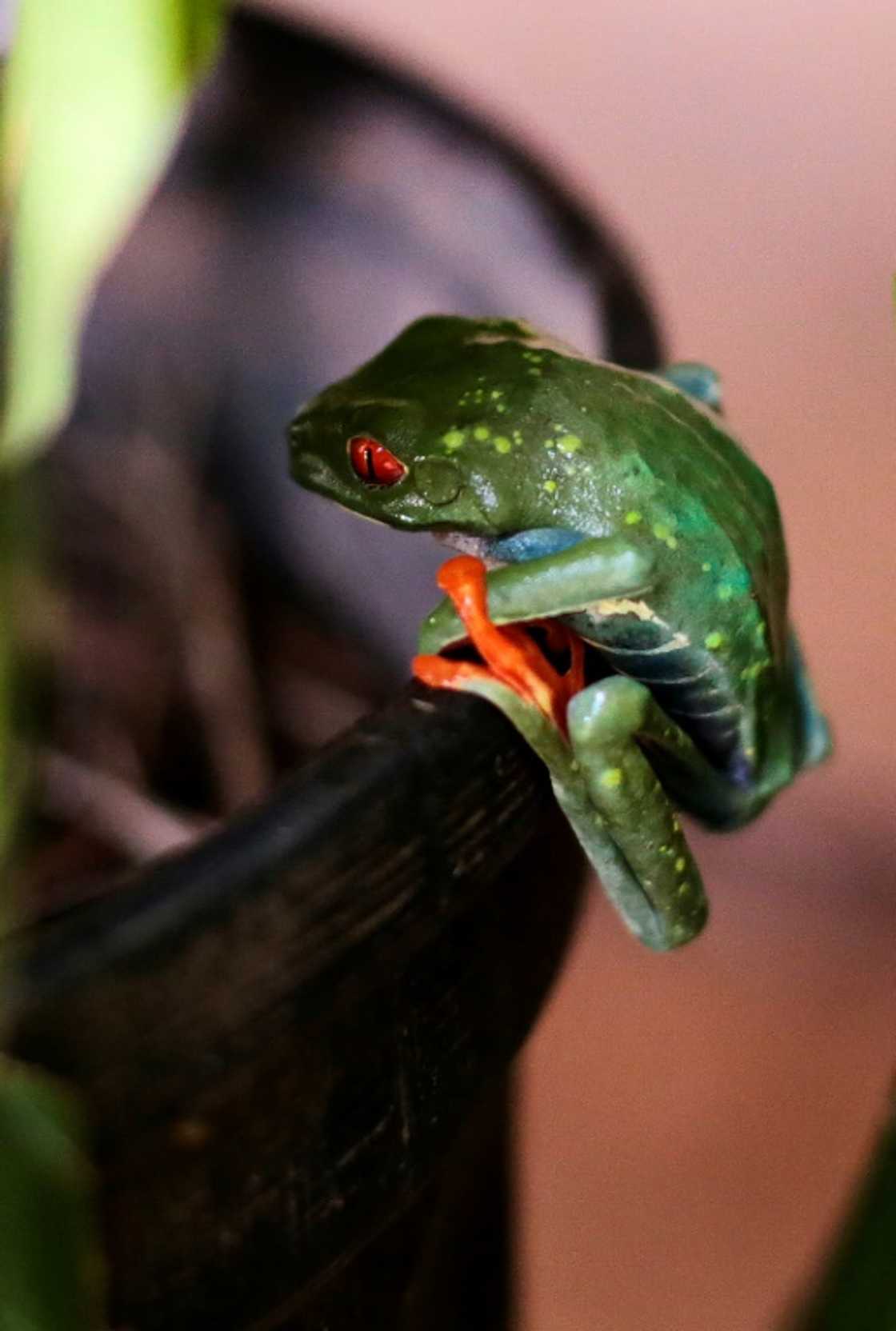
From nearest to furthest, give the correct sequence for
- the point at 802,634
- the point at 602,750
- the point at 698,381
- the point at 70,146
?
1. the point at 70,146
2. the point at 602,750
3. the point at 698,381
4. the point at 802,634

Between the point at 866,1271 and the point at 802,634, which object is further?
the point at 802,634

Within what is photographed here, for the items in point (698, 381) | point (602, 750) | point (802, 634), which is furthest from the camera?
point (802, 634)

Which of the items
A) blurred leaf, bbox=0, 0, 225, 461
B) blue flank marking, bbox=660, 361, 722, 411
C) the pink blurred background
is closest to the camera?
blurred leaf, bbox=0, 0, 225, 461

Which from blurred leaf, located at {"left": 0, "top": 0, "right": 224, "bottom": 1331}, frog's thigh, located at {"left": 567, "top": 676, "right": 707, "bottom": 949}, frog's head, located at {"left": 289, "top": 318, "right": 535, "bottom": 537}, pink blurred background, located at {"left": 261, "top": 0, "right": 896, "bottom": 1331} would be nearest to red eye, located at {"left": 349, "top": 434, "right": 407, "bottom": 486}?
frog's head, located at {"left": 289, "top": 318, "right": 535, "bottom": 537}

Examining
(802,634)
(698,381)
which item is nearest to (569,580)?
(698,381)

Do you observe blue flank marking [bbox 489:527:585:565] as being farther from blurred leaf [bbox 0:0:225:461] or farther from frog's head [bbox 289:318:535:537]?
blurred leaf [bbox 0:0:225:461]

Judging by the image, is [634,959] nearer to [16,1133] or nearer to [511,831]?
[511,831]

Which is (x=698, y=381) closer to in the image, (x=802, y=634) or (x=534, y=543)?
(x=534, y=543)
